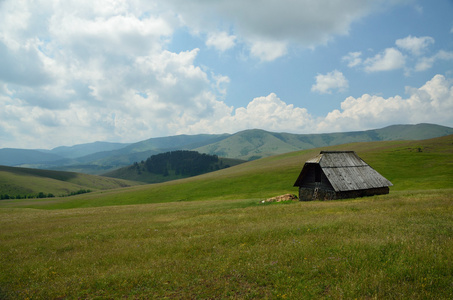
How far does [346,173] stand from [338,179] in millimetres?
2305

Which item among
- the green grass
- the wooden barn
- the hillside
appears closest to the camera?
the green grass

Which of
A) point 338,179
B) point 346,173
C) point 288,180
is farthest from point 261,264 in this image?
point 288,180

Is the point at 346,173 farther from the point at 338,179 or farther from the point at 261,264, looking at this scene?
the point at 261,264

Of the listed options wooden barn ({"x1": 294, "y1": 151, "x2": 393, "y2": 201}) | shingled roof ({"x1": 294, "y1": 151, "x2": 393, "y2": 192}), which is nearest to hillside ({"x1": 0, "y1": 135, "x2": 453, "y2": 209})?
wooden barn ({"x1": 294, "y1": 151, "x2": 393, "y2": 201})

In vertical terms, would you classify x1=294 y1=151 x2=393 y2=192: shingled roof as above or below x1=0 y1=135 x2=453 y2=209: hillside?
above

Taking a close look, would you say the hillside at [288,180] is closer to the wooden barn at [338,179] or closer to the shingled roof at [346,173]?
the wooden barn at [338,179]

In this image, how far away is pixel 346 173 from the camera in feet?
120

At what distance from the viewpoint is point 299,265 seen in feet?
31.8

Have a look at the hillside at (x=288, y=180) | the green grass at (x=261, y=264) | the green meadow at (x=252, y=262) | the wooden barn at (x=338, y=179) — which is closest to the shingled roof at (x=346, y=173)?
the wooden barn at (x=338, y=179)

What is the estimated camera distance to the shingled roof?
114ft

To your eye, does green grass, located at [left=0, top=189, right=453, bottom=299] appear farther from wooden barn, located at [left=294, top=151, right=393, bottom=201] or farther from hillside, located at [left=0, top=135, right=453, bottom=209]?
hillside, located at [left=0, top=135, right=453, bottom=209]

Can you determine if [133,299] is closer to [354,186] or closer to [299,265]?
[299,265]

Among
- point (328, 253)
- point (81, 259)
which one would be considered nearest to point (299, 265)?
point (328, 253)

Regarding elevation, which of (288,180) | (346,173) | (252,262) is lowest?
(288,180)
